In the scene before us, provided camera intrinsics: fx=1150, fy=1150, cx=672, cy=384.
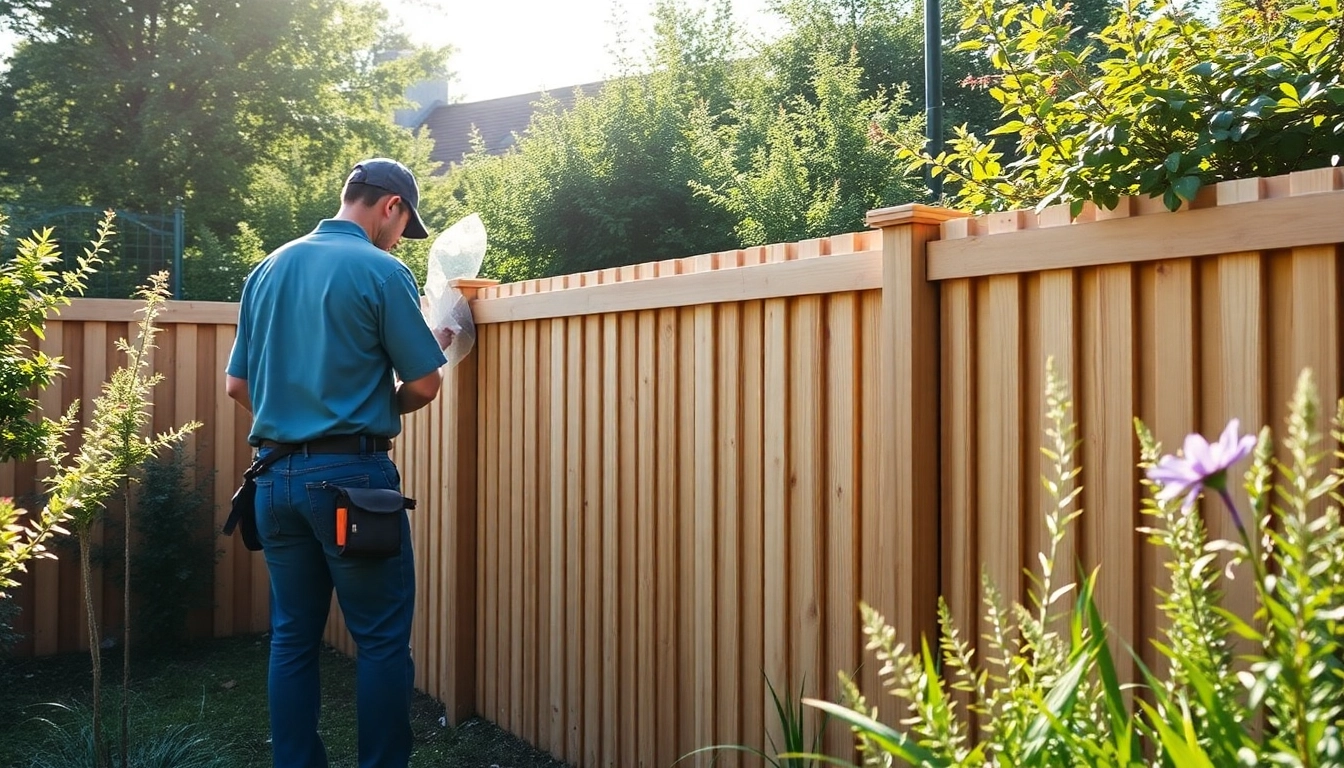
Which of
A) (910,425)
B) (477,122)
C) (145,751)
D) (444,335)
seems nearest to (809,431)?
(910,425)

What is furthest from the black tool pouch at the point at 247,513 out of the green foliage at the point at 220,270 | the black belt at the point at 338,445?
the green foliage at the point at 220,270

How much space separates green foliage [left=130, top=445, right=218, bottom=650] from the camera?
564 cm

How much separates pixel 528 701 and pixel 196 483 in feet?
8.91

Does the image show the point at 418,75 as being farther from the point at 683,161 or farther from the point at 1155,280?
the point at 1155,280

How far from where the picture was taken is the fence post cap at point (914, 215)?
2.49 metres

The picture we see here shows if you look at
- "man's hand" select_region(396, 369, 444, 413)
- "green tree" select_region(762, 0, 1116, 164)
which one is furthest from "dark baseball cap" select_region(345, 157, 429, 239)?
"green tree" select_region(762, 0, 1116, 164)

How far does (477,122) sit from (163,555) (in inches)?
981

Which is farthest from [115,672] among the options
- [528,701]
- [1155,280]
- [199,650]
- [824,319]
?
[1155,280]

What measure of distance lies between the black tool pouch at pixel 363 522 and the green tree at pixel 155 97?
16.2 metres

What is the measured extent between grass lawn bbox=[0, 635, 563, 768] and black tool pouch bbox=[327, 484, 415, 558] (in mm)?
1236

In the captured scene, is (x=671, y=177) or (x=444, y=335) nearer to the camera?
(x=444, y=335)

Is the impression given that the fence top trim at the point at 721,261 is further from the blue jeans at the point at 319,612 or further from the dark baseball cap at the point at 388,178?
the blue jeans at the point at 319,612

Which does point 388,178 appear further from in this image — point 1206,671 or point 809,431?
point 1206,671

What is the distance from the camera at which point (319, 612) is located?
332cm
